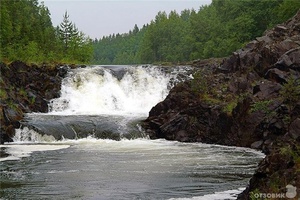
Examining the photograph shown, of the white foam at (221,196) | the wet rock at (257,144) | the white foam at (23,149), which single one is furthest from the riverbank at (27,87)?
the white foam at (221,196)

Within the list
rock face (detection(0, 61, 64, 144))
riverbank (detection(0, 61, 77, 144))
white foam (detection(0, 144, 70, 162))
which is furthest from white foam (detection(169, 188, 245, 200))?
rock face (detection(0, 61, 64, 144))

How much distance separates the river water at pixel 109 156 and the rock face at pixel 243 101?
134 centimetres

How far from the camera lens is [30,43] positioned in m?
50.4

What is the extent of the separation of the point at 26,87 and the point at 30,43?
648 inches

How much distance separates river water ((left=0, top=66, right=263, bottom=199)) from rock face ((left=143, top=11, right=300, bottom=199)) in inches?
52.6

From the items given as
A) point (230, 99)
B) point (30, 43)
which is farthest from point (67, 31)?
point (230, 99)

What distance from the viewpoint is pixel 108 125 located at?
29125 mm

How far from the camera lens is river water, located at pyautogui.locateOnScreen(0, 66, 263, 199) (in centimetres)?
1427

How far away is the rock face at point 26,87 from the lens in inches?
1190

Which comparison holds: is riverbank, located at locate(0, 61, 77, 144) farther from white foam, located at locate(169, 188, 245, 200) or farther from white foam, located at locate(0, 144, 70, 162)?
white foam, located at locate(169, 188, 245, 200)

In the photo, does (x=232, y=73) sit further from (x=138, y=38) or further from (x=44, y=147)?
(x=138, y=38)

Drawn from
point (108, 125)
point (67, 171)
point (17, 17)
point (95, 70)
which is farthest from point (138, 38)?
point (67, 171)

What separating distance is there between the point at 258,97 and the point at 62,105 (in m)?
15.8

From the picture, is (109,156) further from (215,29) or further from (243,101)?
(215,29)
